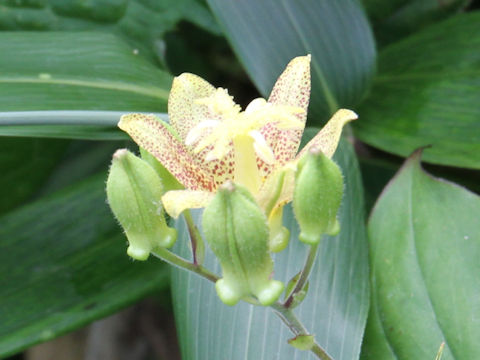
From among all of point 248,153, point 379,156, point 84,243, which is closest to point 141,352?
point 84,243

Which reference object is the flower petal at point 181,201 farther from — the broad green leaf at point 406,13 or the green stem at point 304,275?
the broad green leaf at point 406,13

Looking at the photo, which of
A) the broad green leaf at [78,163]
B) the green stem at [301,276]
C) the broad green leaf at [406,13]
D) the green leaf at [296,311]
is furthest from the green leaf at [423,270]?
the broad green leaf at [78,163]

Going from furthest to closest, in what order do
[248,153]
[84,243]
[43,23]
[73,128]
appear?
1. [43,23]
2. [84,243]
3. [73,128]
4. [248,153]

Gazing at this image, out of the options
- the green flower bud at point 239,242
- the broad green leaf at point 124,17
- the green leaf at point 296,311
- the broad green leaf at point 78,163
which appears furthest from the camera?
the broad green leaf at point 78,163

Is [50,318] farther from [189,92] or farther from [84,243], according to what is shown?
[189,92]

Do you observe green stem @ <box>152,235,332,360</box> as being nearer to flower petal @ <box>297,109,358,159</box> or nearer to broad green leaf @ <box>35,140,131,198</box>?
flower petal @ <box>297,109,358,159</box>

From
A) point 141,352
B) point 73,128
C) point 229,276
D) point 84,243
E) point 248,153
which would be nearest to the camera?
point 229,276

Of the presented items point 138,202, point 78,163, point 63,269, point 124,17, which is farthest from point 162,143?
point 78,163
